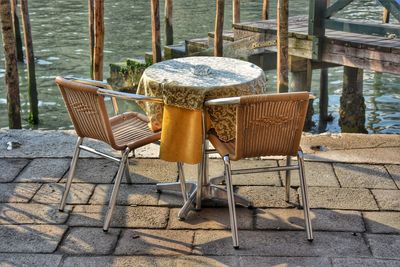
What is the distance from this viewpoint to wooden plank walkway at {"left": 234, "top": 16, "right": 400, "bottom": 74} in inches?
289

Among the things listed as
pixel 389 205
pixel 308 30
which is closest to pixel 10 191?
pixel 389 205

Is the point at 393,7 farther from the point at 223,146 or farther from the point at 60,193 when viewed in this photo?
the point at 60,193

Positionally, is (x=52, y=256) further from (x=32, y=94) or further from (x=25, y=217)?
(x=32, y=94)

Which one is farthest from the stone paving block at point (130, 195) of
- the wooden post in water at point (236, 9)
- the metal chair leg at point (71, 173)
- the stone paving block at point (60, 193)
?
the wooden post in water at point (236, 9)

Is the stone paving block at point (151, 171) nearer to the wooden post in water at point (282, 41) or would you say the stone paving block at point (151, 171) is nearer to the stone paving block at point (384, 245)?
the stone paving block at point (384, 245)

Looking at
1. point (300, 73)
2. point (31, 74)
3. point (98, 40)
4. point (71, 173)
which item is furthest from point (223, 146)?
point (31, 74)

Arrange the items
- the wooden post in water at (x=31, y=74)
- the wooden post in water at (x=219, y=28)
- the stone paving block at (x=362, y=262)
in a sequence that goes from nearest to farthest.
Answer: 1. the stone paving block at (x=362, y=262)
2. the wooden post in water at (x=219, y=28)
3. the wooden post in water at (x=31, y=74)

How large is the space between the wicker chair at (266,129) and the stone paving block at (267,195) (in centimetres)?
50

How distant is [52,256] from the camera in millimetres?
3604

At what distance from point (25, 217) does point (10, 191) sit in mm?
452

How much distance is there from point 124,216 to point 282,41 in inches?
158

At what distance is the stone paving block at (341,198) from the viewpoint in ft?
13.7

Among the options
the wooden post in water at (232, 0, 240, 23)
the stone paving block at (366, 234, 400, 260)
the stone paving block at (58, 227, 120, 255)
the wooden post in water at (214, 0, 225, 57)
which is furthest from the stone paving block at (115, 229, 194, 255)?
the wooden post in water at (232, 0, 240, 23)

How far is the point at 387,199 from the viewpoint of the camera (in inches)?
169
